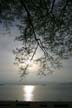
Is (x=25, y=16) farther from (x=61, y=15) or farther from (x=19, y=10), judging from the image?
(x=61, y=15)

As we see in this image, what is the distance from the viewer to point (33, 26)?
261 inches

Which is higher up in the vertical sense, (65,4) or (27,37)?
(65,4)

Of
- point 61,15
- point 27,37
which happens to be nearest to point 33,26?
point 27,37

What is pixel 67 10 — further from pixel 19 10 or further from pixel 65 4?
pixel 19 10

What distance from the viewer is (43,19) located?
21.3ft

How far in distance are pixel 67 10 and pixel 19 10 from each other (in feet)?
3.58
